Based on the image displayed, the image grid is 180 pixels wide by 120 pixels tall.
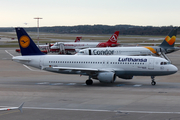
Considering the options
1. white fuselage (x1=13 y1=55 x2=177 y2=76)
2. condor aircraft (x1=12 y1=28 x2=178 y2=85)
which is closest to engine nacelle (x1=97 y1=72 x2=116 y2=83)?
condor aircraft (x1=12 y1=28 x2=178 y2=85)

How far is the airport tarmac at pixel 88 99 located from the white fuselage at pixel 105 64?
1.78 metres

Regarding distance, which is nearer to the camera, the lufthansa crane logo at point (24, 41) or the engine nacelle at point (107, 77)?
the engine nacelle at point (107, 77)

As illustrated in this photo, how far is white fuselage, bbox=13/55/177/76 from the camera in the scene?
116 ft

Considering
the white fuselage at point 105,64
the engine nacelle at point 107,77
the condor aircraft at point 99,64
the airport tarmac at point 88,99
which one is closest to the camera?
the airport tarmac at point 88,99

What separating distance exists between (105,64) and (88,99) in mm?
10136

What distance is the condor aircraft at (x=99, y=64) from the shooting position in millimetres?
35312

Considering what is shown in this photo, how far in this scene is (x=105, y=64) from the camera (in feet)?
121

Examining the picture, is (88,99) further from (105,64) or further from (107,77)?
(105,64)

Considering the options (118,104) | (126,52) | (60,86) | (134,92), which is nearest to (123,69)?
(134,92)

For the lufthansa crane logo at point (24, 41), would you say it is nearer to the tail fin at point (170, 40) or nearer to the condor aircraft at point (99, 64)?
the condor aircraft at point (99, 64)

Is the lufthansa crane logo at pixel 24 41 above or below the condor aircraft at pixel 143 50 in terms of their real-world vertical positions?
above

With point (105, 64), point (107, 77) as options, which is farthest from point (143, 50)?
point (107, 77)

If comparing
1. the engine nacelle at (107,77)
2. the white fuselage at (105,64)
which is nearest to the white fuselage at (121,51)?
the white fuselage at (105,64)

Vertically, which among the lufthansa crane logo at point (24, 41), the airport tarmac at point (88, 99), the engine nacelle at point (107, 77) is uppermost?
the lufthansa crane logo at point (24, 41)
